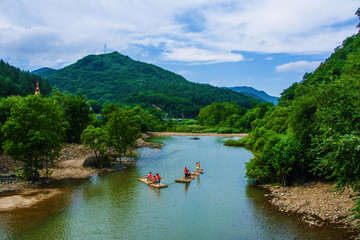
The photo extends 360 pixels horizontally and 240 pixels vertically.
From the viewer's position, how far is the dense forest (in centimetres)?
1731

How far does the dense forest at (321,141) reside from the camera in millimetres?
17312

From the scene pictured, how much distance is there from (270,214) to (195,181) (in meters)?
14.0

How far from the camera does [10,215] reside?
25516 mm

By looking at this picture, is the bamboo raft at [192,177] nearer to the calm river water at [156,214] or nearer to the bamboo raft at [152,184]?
the calm river water at [156,214]

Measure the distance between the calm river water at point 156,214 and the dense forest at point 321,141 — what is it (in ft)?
12.9

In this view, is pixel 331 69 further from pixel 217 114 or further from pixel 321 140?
pixel 217 114

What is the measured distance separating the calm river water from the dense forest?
3.92 metres

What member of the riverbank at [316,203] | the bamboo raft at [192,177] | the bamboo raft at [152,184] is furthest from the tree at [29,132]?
the riverbank at [316,203]

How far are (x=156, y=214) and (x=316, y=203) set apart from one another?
15505mm

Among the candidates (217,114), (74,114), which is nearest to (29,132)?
(74,114)

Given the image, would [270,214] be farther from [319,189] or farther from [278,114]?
[278,114]

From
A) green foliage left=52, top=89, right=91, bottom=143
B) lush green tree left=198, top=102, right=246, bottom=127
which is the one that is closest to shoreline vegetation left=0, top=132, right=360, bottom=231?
green foliage left=52, top=89, right=91, bottom=143

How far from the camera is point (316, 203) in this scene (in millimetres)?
26609

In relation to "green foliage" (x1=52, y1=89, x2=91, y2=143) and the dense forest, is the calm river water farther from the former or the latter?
"green foliage" (x1=52, y1=89, x2=91, y2=143)
